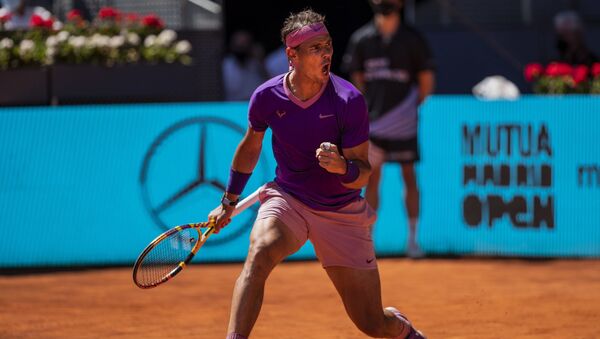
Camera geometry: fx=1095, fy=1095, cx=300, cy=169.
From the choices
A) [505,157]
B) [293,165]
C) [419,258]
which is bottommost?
[419,258]

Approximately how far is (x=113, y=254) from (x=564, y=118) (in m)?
4.44

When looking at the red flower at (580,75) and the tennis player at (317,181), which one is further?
the red flower at (580,75)

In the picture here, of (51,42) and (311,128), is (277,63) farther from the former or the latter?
(311,128)

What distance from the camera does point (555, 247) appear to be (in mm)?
10391

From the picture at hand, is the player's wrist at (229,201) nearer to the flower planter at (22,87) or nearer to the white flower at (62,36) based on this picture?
the flower planter at (22,87)

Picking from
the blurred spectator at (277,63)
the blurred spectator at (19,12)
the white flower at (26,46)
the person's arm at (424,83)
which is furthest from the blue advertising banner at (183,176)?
the blurred spectator at (277,63)

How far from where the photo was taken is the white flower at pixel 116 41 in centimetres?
1118

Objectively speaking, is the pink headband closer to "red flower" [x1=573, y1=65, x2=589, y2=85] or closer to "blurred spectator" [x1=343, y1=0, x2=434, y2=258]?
"blurred spectator" [x1=343, y1=0, x2=434, y2=258]

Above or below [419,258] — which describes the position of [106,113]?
above

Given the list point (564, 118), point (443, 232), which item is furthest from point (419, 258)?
point (564, 118)

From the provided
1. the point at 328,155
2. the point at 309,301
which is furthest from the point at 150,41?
the point at 328,155

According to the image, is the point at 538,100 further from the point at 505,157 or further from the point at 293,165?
the point at 293,165

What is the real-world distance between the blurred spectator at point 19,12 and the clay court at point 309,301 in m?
3.50

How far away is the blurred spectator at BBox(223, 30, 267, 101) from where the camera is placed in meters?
13.9
